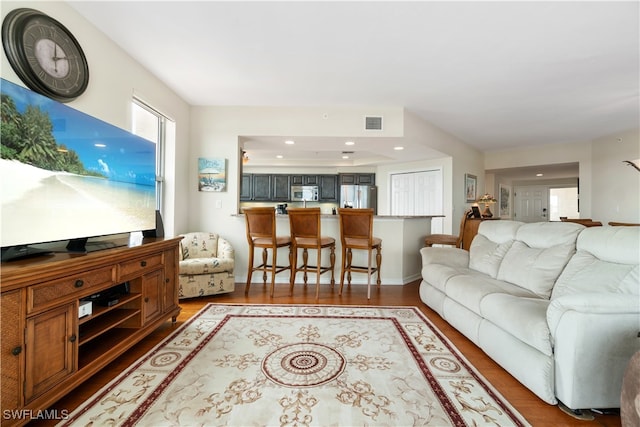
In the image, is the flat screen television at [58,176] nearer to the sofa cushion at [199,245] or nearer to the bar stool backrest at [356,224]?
the sofa cushion at [199,245]

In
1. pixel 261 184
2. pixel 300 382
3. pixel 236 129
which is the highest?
pixel 236 129

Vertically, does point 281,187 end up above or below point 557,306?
above

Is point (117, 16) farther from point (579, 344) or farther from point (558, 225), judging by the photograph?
point (558, 225)

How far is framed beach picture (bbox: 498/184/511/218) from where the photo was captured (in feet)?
26.2

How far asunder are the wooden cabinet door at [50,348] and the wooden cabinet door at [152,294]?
0.57m

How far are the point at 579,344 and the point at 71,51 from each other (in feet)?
12.0

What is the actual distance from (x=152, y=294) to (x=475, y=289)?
2539mm

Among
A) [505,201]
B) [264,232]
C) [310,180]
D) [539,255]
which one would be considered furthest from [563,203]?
[264,232]

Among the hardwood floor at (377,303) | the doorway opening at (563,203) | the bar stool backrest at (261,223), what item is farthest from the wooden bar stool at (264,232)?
the doorway opening at (563,203)

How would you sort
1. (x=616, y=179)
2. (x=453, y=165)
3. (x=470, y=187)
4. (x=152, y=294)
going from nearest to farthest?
(x=152, y=294), (x=616, y=179), (x=453, y=165), (x=470, y=187)

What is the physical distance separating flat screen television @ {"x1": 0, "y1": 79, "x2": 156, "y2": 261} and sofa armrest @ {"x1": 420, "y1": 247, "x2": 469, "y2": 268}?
2835 mm

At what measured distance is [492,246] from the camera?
271cm

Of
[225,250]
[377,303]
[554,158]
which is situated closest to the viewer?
[377,303]

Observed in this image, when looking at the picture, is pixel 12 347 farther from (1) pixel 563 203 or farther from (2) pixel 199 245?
(1) pixel 563 203
